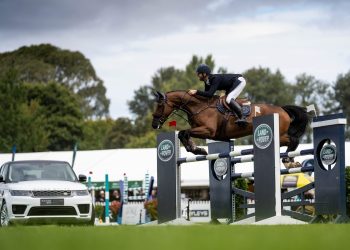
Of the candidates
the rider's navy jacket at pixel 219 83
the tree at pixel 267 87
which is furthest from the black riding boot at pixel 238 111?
the tree at pixel 267 87

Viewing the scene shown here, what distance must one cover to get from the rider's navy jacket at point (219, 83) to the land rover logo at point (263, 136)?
158 centimetres

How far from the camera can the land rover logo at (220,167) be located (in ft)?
49.5

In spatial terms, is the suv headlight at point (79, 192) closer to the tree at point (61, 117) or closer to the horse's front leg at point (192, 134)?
the horse's front leg at point (192, 134)

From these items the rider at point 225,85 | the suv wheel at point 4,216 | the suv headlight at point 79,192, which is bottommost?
the suv wheel at point 4,216

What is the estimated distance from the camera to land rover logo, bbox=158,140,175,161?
50.3ft

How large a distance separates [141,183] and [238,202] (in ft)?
54.7

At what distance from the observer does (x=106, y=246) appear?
5.49 meters

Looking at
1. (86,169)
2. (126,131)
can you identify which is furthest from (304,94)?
(86,169)

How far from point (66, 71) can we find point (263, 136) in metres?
81.1

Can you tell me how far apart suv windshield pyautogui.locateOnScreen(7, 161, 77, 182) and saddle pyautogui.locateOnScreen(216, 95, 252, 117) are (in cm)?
284

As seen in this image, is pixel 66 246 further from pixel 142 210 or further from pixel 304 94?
pixel 304 94

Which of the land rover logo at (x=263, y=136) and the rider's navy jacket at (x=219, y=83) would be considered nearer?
the land rover logo at (x=263, y=136)

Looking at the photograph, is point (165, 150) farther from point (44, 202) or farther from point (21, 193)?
point (21, 193)

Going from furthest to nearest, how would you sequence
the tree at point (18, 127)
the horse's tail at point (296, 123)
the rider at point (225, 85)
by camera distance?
the tree at point (18, 127) < the horse's tail at point (296, 123) < the rider at point (225, 85)
